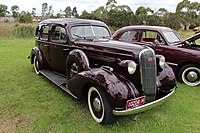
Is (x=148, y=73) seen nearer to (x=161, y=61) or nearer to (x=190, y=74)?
(x=161, y=61)

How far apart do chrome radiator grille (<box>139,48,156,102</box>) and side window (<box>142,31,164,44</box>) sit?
328cm

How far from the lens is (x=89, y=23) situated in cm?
486

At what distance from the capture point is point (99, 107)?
327 cm

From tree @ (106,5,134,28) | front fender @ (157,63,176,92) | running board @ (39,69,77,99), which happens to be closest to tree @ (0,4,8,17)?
tree @ (106,5,134,28)

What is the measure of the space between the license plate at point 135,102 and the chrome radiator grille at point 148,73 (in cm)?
20

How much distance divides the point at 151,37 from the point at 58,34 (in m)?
3.24

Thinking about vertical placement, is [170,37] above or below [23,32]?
below

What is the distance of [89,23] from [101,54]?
1402mm

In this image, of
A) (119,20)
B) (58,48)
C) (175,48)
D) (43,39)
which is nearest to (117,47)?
(58,48)

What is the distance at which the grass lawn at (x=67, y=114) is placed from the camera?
3219mm

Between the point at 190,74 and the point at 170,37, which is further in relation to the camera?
the point at 170,37

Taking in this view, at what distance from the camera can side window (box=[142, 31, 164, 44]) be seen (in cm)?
632

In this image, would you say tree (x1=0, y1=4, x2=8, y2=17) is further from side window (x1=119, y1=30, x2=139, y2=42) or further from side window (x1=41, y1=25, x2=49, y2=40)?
side window (x1=119, y1=30, x2=139, y2=42)

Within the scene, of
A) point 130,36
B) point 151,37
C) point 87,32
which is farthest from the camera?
point 130,36
